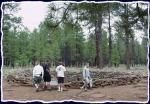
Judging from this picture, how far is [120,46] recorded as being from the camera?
2217 cm

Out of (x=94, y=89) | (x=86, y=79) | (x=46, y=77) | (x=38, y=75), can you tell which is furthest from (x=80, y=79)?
(x=38, y=75)

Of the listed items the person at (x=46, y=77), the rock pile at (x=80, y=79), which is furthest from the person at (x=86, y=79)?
the person at (x=46, y=77)

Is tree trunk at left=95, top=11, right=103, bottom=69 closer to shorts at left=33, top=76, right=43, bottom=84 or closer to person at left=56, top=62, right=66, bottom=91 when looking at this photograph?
person at left=56, top=62, right=66, bottom=91

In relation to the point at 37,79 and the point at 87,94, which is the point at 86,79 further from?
the point at 37,79

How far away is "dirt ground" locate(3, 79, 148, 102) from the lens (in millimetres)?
21797

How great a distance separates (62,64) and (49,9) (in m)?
0.74

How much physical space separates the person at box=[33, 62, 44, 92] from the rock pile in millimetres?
67

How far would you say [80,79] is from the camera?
2209 cm

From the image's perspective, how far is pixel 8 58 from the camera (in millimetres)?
21859

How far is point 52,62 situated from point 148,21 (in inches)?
54.0

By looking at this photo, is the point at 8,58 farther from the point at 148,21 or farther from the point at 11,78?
the point at 148,21

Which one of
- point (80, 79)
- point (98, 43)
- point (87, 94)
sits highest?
point (98, 43)

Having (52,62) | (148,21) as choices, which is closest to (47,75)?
(52,62)

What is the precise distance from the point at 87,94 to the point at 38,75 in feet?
2.30
